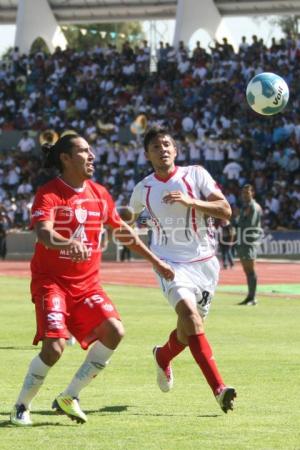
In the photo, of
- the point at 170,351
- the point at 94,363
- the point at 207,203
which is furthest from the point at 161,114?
the point at 94,363

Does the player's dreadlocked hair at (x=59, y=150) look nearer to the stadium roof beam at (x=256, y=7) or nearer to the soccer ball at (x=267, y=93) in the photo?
the soccer ball at (x=267, y=93)

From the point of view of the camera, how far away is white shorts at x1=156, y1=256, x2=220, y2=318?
9227mm

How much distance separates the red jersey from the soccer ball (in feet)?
21.0

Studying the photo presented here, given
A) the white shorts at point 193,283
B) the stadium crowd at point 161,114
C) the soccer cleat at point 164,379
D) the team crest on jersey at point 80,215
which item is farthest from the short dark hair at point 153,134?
the stadium crowd at point 161,114

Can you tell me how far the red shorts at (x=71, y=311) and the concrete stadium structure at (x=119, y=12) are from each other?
38.1 m

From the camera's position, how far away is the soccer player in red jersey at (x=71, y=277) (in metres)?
8.17

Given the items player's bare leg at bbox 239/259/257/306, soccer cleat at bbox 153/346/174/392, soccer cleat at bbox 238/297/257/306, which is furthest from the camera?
soccer cleat at bbox 238/297/257/306

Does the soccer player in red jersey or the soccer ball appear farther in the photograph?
the soccer ball

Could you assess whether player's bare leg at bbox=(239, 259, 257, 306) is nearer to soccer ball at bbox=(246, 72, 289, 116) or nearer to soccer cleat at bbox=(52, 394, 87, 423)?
soccer ball at bbox=(246, 72, 289, 116)

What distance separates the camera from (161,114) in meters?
41.2

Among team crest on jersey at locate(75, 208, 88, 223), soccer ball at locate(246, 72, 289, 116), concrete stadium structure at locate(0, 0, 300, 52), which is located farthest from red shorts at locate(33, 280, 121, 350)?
concrete stadium structure at locate(0, 0, 300, 52)

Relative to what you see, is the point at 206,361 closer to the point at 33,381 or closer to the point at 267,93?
the point at 33,381

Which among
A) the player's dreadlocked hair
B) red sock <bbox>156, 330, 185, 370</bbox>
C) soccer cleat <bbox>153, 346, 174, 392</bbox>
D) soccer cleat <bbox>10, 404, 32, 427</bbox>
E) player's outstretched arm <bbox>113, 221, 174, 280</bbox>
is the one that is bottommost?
soccer cleat <bbox>10, 404, 32, 427</bbox>

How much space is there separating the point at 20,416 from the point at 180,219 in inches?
89.5
